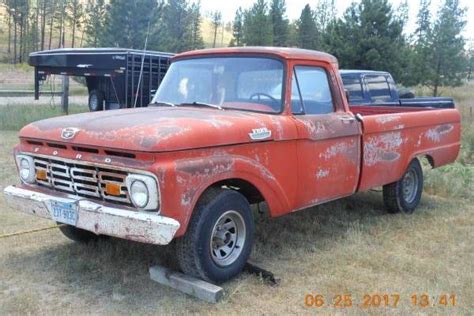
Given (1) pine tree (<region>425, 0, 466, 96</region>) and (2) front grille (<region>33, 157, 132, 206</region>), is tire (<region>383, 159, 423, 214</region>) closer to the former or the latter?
(2) front grille (<region>33, 157, 132, 206</region>)

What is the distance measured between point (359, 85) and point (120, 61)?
5461mm

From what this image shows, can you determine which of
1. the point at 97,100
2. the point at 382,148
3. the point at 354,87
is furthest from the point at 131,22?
the point at 382,148

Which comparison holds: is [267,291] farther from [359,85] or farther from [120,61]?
[120,61]

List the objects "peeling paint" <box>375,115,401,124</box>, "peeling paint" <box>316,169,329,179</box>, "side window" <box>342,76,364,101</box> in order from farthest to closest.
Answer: "side window" <box>342,76,364,101</box> < "peeling paint" <box>375,115,401,124</box> < "peeling paint" <box>316,169,329,179</box>

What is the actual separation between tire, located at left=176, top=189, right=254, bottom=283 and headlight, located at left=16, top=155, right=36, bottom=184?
1.46m

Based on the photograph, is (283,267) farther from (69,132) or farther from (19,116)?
(19,116)

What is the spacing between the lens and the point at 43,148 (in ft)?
13.9

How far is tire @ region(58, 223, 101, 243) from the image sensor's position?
4995 millimetres

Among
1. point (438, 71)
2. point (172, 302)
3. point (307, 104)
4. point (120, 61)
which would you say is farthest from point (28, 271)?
point (438, 71)

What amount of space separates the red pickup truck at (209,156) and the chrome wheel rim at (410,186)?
95 cm

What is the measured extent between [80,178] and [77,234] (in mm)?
1244

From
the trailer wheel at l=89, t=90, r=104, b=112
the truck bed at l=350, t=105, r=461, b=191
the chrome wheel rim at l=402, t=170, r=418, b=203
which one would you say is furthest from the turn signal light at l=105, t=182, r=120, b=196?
the trailer wheel at l=89, t=90, r=104, b=112

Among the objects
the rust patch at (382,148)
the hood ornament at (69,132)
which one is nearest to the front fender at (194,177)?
the hood ornament at (69,132)

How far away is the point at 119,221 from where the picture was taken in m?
3.64
